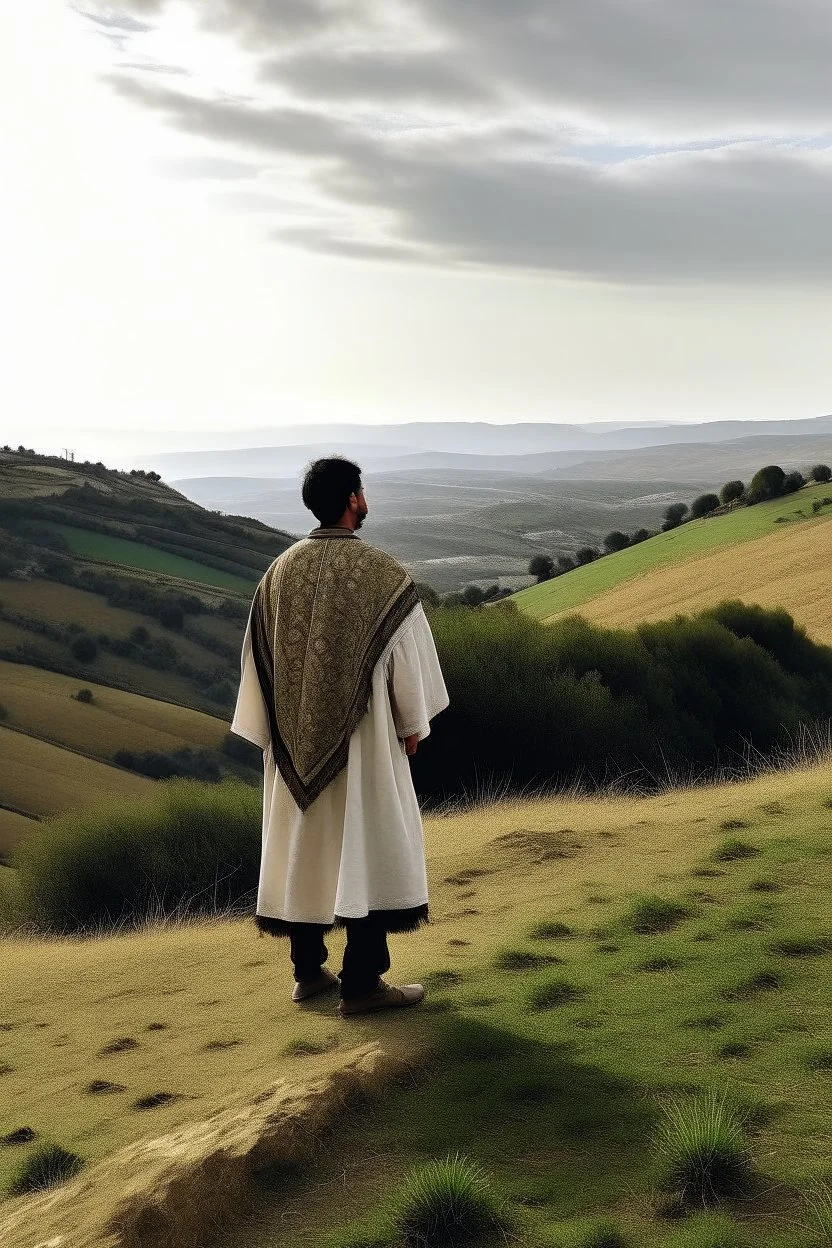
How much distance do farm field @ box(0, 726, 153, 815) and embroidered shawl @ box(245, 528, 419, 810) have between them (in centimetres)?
3907

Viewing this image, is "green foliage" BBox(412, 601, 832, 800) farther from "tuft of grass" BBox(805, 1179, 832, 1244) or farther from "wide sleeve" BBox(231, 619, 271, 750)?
"tuft of grass" BBox(805, 1179, 832, 1244)

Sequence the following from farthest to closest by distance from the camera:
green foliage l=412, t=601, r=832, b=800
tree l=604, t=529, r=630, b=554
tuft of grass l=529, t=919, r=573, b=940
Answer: tree l=604, t=529, r=630, b=554 → green foliage l=412, t=601, r=832, b=800 → tuft of grass l=529, t=919, r=573, b=940

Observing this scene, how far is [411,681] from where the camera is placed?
5.75 meters

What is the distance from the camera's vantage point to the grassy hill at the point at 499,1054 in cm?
392

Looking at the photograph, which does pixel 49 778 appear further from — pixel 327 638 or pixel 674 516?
pixel 327 638

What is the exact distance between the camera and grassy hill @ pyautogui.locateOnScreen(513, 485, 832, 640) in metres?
41.5

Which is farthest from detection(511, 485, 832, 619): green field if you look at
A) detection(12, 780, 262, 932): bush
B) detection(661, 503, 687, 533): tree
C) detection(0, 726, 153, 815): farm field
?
detection(12, 780, 262, 932): bush

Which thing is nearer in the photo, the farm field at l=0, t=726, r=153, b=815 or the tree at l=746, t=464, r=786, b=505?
the farm field at l=0, t=726, r=153, b=815

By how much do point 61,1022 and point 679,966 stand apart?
343cm

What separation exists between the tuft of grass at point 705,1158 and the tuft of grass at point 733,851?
3999 mm

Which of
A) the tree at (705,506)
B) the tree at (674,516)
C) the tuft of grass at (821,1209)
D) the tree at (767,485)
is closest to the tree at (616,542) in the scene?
the tree at (674,516)

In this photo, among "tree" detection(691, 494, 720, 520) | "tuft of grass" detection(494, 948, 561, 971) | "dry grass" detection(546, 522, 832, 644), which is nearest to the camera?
"tuft of grass" detection(494, 948, 561, 971)

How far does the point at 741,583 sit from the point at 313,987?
39.9m

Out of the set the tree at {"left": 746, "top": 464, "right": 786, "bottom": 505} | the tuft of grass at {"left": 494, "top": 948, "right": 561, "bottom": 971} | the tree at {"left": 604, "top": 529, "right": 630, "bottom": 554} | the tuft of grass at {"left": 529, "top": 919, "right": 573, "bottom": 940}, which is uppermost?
the tree at {"left": 746, "top": 464, "right": 786, "bottom": 505}
